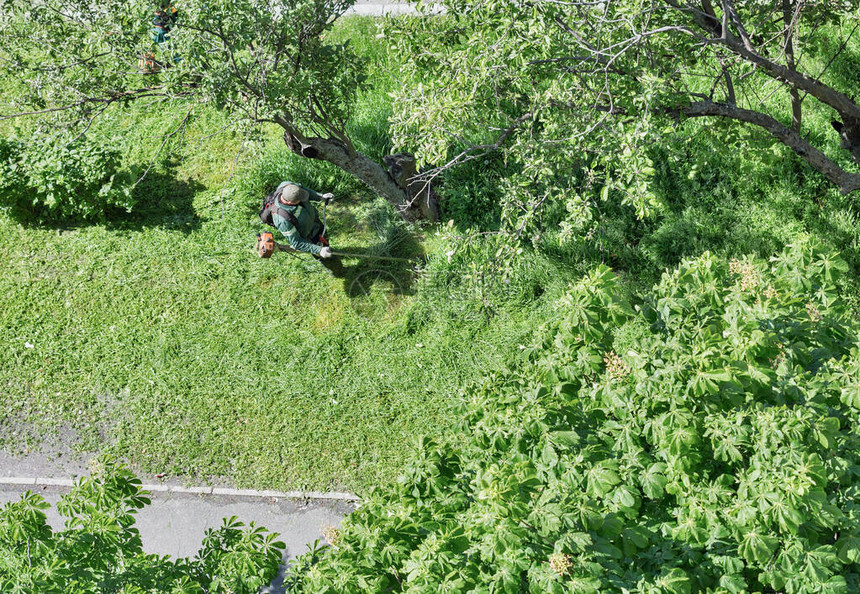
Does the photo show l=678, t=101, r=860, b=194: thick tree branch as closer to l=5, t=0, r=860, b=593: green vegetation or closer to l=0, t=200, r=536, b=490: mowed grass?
l=5, t=0, r=860, b=593: green vegetation

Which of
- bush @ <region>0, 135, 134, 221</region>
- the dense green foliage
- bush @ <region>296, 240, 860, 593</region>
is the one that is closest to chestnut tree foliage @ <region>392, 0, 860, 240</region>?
bush @ <region>296, 240, 860, 593</region>

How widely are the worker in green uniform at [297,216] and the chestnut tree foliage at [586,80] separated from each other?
5.55ft

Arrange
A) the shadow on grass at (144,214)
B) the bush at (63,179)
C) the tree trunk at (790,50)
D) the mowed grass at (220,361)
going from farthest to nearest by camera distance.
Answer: the shadow on grass at (144,214) → the bush at (63,179) → the mowed grass at (220,361) → the tree trunk at (790,50)

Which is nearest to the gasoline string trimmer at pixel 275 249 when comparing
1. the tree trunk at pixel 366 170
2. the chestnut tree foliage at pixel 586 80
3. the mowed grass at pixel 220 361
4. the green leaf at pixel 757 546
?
the mowed grass at pixel 220 361

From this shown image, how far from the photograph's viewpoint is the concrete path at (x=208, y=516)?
804cm

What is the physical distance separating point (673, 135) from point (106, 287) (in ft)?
23.4

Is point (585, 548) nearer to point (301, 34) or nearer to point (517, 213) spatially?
point (517, 213)

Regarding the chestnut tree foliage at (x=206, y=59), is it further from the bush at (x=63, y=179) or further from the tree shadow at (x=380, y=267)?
the tree shadow at (x=380, y=267)

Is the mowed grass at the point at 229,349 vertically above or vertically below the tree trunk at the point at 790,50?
below

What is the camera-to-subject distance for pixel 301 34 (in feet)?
28.3

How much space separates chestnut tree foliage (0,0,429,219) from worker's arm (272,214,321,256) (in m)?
0.97

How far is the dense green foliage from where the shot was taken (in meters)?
4.58

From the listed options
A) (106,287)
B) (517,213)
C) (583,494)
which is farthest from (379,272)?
(583,494)

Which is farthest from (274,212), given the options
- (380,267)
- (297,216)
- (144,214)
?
(144,214)
